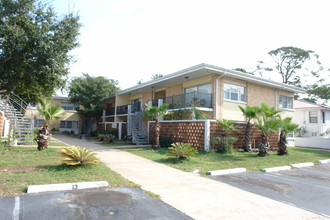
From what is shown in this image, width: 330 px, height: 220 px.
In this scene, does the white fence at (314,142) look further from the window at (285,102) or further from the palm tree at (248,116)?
the palm tree at (248,116)

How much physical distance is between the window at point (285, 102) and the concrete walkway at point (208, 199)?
16.8 metres

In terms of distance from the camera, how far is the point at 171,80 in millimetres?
19766

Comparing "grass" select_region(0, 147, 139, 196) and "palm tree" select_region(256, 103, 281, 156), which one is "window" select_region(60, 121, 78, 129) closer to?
"grass" select_region(0, 147, 139, 196)

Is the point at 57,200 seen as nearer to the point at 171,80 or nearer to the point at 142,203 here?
the point at 142,203

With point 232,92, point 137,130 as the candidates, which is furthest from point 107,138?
point 232,92

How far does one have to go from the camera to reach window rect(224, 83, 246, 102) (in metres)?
17.5

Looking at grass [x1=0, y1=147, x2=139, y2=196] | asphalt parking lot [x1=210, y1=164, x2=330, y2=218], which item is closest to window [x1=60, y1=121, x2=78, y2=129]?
grass [x1=0, y1=147, x2=139, y2=196]

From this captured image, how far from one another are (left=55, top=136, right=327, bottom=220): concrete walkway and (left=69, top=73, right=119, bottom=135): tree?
834 inches

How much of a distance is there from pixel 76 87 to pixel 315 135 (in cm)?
2809

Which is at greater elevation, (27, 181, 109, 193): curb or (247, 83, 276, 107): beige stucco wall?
(247, 83, 276, 107): beige stucco wall

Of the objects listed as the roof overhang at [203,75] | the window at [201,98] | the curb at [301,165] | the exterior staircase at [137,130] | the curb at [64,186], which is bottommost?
the curb at [301,165]

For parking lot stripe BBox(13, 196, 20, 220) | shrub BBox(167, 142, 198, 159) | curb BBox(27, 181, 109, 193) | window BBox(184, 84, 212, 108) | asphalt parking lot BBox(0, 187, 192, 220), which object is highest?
window BBox(184, 84, 212, 108)

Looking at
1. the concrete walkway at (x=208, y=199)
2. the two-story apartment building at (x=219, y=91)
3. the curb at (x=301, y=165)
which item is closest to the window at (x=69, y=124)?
the two-story apartment building at (x=219, y=91)

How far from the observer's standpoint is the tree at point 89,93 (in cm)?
2778
